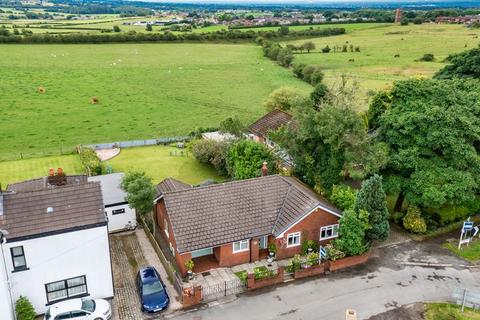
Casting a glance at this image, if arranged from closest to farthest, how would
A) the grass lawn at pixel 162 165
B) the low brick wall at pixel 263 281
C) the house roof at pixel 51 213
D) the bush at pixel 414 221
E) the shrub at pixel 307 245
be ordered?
the house roof at pixel 51 213
the low brick wall at pixel 263 281
the shrub at pixel 307 245
the bush at pixel 414 221
the grass lawn at pixel 162 165

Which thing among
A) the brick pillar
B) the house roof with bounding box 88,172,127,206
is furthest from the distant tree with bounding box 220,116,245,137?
the brick pillar

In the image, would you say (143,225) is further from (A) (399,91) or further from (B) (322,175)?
(A) (399,91)

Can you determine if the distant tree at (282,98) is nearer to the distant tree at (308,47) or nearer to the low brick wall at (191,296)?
the low brick wall at (191,296)

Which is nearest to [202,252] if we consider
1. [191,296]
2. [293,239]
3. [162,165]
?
[191,296]

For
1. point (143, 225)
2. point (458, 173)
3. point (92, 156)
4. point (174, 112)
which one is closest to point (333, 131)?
point (458, 173)

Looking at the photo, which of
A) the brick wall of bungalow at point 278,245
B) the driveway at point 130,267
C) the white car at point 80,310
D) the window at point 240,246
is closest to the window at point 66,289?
the white car at point 80,310

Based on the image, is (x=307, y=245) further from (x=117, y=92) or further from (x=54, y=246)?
(x=117, y=92)
